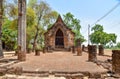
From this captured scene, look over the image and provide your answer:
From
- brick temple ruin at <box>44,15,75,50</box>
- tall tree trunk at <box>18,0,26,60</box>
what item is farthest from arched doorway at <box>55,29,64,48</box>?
tall tree trunk at <box>18,0,26,60</box>

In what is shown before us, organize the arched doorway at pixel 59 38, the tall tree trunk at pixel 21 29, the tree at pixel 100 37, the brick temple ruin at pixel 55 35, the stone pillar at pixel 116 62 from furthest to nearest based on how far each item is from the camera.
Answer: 1. the tree at pixel 100 37
2. the arched doorway at pixel 59 38
3. the brick temple ruin at pixel 55 35
4. the tall tree trunk at pixel 21 29
5. the stone pillar at pixel 116 62

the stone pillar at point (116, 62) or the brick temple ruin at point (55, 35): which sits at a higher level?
the brick temple ruin at point (55, 35)

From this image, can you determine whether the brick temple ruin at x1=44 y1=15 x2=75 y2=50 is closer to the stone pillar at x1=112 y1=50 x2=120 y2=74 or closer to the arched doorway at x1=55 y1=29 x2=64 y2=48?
the arched doorway at x1=55 y1=29 x2=64 y2=48

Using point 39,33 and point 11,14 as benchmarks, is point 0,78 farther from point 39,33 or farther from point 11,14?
point 39,33

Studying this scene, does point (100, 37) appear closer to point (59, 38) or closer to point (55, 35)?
point (59, 38)

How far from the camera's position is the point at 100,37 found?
238ft

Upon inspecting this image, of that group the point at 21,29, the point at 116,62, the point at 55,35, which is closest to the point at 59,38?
the point at 55,35

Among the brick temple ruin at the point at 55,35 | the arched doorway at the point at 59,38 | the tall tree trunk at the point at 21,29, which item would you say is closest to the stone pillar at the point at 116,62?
the tall tree trunk at the point at 21,29

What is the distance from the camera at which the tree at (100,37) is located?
7332cm

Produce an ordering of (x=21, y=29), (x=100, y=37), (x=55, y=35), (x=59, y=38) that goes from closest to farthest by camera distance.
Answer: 1. (x=21, y=29)
2. (x=55, y=35)
3. (x=59, y=38)
4. (x=100, y=37)

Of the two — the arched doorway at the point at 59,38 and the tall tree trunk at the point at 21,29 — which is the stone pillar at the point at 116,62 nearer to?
the tall tree trunk at the point at 21,29

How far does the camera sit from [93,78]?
9414 mm

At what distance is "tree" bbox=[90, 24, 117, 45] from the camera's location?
2887 inches

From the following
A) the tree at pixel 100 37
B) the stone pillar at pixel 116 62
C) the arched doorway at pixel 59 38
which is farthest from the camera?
the tree at pixel 100 37
